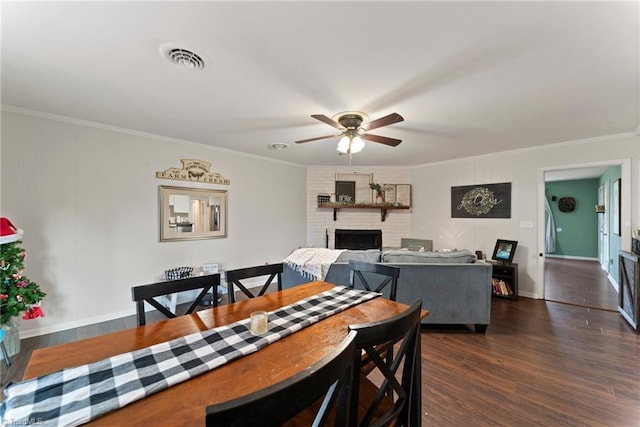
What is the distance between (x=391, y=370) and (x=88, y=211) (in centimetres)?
385

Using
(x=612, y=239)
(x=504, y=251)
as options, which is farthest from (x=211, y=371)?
(x=612, y=239)

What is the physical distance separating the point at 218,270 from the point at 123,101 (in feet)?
8.57

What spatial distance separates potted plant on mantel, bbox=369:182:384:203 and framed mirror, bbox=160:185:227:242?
2.97 metres

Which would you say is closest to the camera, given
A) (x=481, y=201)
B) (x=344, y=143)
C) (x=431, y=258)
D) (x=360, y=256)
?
(x=344, y=143)

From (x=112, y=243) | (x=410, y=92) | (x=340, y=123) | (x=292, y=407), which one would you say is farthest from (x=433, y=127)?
(x=112, y=243)

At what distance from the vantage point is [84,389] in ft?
2.87

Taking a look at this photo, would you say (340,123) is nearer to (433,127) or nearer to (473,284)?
(433,127)

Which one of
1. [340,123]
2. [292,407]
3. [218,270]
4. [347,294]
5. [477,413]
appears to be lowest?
[477,413]

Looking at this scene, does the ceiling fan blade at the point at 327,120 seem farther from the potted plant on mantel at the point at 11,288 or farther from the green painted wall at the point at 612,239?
the green painted wall at the point at 612,239

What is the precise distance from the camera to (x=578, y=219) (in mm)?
7508

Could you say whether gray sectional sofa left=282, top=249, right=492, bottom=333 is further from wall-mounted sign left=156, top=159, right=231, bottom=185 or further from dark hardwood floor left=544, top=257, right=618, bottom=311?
wall-mounted sign left=156, top=159, right=231, bottom=185

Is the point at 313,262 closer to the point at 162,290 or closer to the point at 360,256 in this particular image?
the point at 360,256

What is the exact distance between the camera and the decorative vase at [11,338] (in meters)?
2.40

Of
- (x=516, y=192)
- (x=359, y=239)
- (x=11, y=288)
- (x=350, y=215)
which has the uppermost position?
(x=516, y=192)
